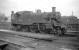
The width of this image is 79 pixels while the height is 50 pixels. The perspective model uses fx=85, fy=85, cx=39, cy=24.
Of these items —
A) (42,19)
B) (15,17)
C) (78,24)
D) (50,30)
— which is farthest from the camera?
(78,24)

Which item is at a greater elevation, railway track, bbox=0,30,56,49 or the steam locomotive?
the steam locomotive

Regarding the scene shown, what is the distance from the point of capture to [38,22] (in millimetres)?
14688

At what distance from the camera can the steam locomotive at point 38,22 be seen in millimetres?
13046

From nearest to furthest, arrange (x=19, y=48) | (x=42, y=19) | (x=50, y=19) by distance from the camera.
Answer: (x=19, y=48)
(x=50, y=19)
(x=42, y=19)

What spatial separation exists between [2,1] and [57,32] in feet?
37.0

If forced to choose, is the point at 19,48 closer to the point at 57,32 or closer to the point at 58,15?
the point at 57,32

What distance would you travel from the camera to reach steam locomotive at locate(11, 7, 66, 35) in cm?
1305

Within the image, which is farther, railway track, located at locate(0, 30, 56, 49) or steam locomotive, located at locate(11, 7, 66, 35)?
steam locomotive, located at locate(11, 7, 66, 35)

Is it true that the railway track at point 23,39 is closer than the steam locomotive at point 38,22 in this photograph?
Yes

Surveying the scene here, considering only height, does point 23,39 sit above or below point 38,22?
below

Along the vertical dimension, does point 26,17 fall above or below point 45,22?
above

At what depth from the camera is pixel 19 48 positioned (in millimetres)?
5242

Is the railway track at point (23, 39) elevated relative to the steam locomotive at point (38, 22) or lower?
lower

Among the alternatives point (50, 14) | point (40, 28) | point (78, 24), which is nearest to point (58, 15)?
point (50, 14)
